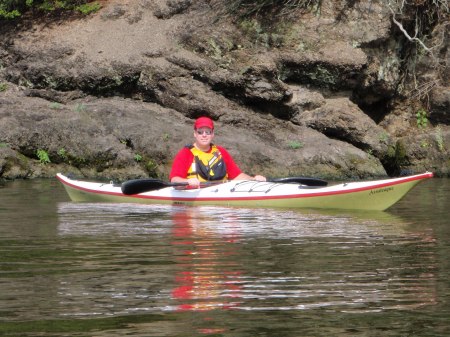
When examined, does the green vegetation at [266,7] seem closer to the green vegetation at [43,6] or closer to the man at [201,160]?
the green vegetation at [43,6]

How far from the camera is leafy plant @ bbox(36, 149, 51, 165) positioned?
18438mm

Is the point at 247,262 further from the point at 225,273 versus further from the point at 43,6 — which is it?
the point at 43,6

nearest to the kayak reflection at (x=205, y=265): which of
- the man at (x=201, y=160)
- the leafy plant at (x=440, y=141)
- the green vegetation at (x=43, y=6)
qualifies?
the man at (x=201, y=160)

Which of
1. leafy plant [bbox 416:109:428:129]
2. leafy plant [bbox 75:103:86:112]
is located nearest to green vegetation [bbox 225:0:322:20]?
leafy plant [bbox 416:109:428:129]

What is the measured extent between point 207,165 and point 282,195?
1208mm

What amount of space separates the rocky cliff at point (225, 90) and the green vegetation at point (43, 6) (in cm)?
22

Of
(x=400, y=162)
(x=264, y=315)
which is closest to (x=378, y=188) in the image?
(x=264, y=315)

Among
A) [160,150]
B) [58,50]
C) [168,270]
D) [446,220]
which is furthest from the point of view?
[58,50]

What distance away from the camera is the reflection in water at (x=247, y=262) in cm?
616

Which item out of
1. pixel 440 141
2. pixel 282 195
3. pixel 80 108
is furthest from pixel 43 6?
pixel 282 195

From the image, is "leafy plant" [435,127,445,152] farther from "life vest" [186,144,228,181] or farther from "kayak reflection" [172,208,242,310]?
"kayak reflection" [172,208,242,310]

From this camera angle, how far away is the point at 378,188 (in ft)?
39.6

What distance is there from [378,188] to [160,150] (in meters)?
7.12

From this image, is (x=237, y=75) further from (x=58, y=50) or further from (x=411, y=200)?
(x=411, y=200)
